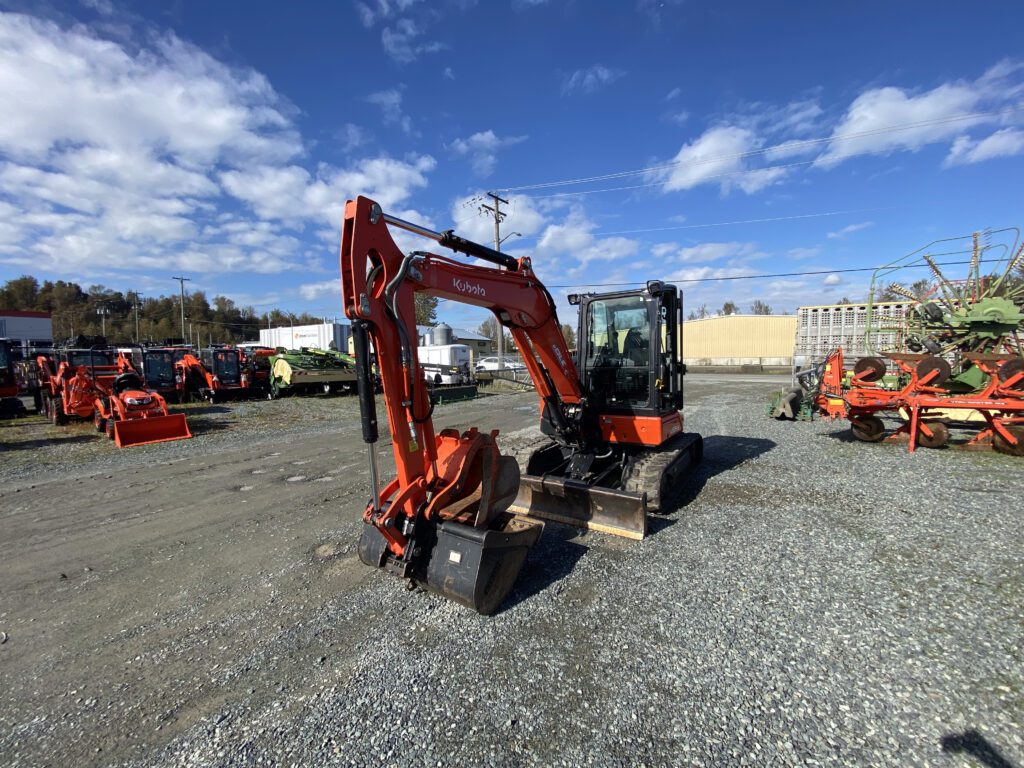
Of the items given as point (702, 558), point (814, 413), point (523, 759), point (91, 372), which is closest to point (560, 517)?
point (702, 558)

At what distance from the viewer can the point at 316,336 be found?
134ft

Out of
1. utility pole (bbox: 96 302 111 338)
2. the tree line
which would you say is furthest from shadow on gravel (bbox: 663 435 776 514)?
utility pole (bbox: 96 302 111 338)

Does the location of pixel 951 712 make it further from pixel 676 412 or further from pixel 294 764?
pixel 676 412

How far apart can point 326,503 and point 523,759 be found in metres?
4.77

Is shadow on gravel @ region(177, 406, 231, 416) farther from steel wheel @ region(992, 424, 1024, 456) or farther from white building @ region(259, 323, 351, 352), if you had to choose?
steel wheel @ region(992, 424, 1024, 456)

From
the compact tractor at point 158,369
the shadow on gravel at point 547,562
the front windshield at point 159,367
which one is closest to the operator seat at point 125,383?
the compact tractor at point 158,369

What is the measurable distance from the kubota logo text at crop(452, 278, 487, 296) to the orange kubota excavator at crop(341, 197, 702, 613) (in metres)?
0.02

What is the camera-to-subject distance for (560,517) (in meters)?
5.34

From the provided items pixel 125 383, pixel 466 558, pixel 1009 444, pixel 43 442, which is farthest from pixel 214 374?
pixel 1009 444

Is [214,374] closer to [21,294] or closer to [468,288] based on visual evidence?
[468,288]

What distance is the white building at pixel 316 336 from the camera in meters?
36.9

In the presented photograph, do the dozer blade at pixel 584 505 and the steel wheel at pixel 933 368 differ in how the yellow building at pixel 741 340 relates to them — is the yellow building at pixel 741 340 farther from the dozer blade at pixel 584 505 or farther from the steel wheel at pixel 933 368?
the dozer blade at pixel 584 505

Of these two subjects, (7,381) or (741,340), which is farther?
(741,340)

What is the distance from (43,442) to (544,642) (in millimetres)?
13395
